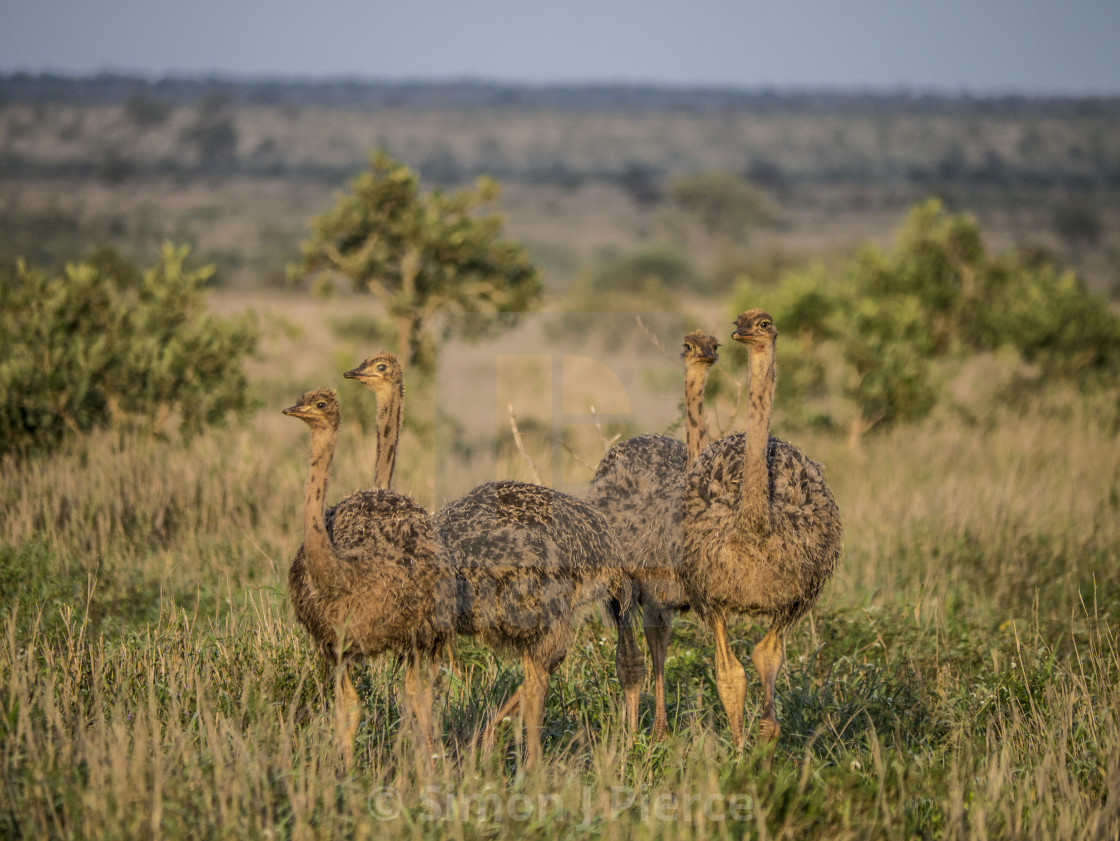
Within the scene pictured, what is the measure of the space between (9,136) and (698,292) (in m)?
42.0

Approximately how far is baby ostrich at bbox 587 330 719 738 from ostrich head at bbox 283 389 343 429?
56.4 inches

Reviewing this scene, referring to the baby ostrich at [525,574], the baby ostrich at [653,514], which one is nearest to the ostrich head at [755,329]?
the baby ostrich at [653,514]

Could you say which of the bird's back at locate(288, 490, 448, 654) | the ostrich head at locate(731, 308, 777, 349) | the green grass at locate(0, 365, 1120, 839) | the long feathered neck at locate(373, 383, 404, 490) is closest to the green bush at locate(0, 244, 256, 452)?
the green grass at locate(0, 365, 1120, 839)

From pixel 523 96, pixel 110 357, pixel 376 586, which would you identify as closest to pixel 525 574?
pixel 376 586

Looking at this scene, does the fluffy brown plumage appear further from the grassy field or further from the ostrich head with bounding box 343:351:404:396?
the ostrich head with bounding box 343:351:404:396

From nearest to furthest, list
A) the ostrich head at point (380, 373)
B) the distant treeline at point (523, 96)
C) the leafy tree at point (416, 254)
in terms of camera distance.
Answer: the ostrich head at point (380, 373) → the leafy tree at point (416, 254) → the distant treeline at point (523, 96)

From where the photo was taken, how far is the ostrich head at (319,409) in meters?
4.19

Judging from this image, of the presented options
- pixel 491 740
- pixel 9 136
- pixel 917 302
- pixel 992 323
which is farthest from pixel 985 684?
pixel 9 136

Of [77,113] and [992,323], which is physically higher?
[77,113]

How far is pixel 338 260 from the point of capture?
947 centimetres

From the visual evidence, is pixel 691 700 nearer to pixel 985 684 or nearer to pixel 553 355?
pixel 985 684

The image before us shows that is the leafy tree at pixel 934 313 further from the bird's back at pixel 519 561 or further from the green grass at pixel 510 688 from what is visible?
the bird's back at pixel 519 561

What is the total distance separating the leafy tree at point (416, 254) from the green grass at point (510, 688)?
207 centimetres

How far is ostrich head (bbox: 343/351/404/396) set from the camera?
5000mm
